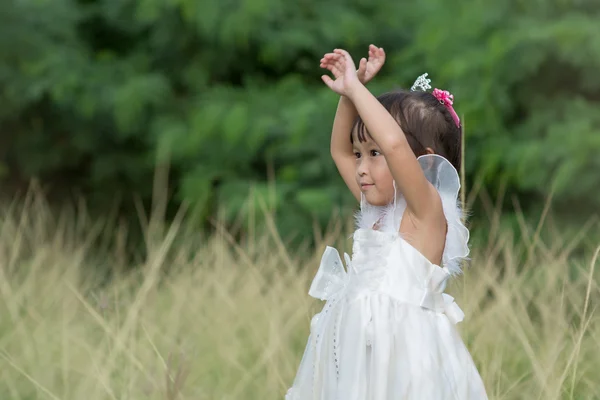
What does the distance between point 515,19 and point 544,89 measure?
0.51m

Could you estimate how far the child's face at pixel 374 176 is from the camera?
Result: 6.87ft

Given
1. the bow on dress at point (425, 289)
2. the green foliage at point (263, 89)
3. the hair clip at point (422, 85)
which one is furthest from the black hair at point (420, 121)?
the green foliage at point (263, 89)

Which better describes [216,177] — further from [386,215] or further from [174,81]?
[386,215]

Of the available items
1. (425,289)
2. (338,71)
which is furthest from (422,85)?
(425,289)

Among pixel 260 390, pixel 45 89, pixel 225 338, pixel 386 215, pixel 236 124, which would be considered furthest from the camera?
pixel 45 89

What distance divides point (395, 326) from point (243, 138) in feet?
16.5

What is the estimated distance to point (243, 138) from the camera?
6949 millimetres

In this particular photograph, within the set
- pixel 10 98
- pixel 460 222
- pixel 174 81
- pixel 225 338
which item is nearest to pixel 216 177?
pixel 174 81

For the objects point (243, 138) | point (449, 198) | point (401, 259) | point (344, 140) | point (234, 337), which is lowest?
point (234, 337)

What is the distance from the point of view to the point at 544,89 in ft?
20.2

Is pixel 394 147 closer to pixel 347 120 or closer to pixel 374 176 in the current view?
pixel 374 176

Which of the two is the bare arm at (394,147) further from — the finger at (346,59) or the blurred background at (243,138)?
the blurred background at (243,138)

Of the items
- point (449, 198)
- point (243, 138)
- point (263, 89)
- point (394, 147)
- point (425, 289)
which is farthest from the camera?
point (263, 89)

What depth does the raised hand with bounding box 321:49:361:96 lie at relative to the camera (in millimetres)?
2023
